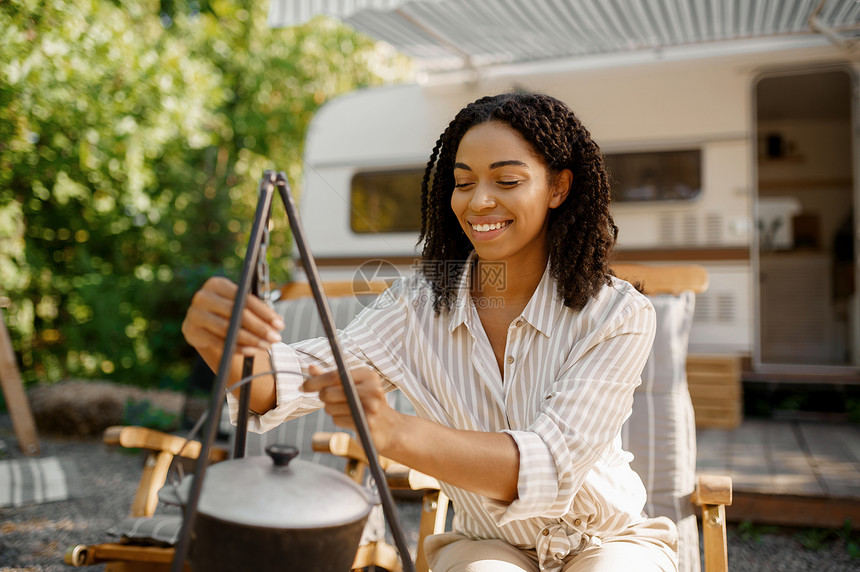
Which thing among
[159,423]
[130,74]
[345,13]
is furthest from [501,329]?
[130,74]

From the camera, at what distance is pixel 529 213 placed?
1.50 metres

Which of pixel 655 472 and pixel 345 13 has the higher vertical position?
pixel 345 13

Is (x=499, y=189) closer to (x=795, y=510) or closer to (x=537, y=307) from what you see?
(x=537, y=307)

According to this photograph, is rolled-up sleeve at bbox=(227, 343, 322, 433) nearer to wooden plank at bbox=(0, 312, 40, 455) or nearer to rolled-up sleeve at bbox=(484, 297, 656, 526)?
rolled-up sleeve at bbox=(484, 297, 656, 526)

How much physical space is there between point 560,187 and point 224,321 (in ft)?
2.90

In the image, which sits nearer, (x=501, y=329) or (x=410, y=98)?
(x=501, y=329)

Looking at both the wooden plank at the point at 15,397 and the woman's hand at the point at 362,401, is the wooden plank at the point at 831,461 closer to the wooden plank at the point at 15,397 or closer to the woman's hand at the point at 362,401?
the woman's hand at the point at 362,401

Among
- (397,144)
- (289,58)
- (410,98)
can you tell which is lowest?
(397,144)

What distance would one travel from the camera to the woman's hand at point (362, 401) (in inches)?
41.4

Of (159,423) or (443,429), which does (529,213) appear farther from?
(159,423)

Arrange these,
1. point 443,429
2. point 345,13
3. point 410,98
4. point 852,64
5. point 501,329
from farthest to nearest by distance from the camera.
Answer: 1. point 410,98
2. point 852,64
3. point 345,13
4. point 501,329
5. point 443,429

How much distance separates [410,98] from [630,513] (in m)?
5.07

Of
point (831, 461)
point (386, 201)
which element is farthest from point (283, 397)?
point (386, 201)

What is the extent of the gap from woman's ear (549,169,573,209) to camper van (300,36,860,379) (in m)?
3.28
